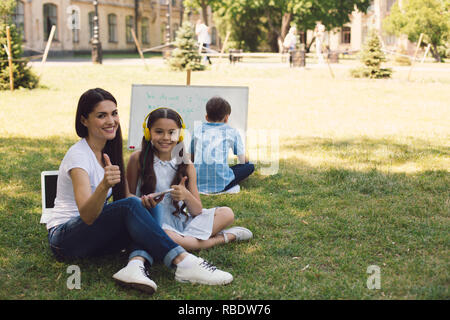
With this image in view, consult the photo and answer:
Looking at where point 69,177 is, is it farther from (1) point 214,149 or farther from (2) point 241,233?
(1) point 214,149

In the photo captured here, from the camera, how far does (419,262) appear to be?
3.79m

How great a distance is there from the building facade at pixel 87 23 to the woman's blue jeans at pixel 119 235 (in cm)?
2619

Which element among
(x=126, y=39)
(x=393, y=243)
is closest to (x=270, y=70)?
(x=393, y=243)

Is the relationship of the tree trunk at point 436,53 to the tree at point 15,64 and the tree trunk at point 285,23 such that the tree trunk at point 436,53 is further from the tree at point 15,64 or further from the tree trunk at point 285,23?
the tree at point 15,64

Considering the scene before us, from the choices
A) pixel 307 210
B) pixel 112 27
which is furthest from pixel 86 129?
pixel 112 27

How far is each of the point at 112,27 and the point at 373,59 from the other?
28.5m

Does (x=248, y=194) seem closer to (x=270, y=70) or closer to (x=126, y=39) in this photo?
(x=270, y=70)

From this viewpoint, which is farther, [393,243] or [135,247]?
[393,243]

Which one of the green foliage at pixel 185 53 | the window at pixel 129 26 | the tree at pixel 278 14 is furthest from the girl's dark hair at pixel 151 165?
the window at pixel 129 26

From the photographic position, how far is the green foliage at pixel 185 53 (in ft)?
66.4

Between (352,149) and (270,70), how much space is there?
14.2 m

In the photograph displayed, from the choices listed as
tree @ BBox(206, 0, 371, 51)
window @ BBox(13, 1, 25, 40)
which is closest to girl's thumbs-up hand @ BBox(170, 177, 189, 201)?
window @ BBox(13, 1, 25, 40)

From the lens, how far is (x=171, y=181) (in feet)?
13.3
